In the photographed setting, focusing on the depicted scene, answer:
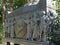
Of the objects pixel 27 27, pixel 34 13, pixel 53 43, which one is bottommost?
pixel 53 43

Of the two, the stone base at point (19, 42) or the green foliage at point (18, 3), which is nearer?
the stone base at point (19, 42)

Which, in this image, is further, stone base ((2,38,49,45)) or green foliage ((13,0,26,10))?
green foliage ((13,0,26,10))

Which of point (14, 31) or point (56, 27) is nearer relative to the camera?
point (56, 27)

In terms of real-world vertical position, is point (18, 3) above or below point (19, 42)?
above

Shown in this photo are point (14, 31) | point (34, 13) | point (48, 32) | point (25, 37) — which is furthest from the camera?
point (14, 31)

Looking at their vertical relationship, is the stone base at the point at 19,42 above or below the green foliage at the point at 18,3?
below

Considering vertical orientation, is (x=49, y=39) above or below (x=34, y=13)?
below

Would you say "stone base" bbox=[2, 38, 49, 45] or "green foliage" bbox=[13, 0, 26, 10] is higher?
"green foliage" bbox=[13, 0, 26, 10]

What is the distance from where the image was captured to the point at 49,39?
→ 29.3 ft

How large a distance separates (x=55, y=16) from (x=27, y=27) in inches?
61.2

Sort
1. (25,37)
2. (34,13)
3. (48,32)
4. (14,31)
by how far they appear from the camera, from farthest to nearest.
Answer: (14,31)
(25,37)
(34,13)
(48,32)

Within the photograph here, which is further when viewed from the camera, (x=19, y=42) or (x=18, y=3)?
(x=18, y=3)

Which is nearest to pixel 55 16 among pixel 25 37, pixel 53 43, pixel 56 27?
pixel 56 27

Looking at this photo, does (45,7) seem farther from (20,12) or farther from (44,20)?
(20,12)
